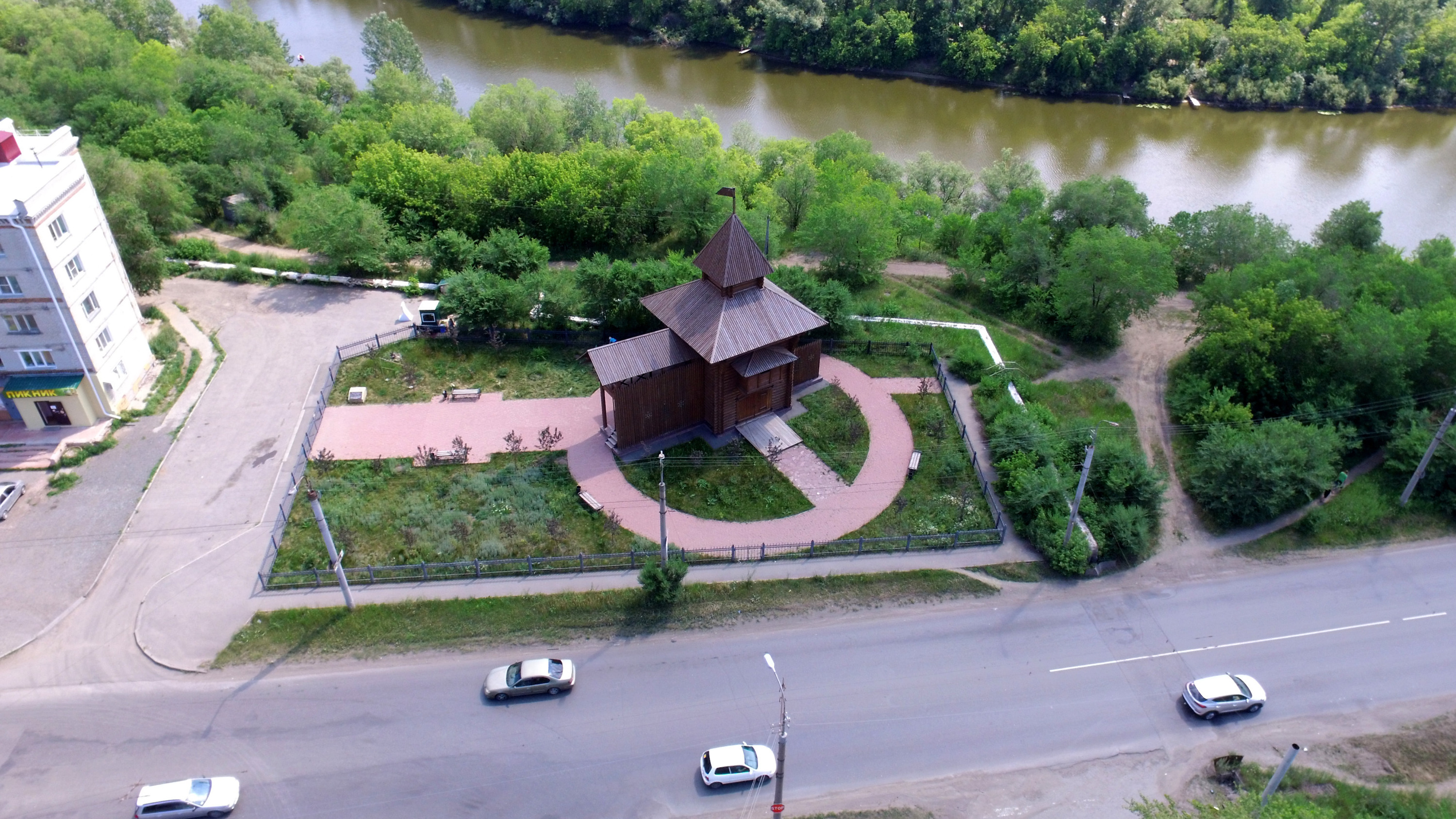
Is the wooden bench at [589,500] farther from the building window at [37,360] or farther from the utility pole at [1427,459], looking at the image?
the utility pole at [1427,459]

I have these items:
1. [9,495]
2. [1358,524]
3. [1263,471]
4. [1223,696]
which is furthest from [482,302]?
[1358,524]

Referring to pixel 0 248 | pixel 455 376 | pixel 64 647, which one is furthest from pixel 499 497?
pixel 0 248

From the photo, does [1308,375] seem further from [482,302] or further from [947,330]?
[482,302]

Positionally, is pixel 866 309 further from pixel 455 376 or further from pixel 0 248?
pixel 0 248

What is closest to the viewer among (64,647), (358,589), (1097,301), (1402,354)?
(64,647)

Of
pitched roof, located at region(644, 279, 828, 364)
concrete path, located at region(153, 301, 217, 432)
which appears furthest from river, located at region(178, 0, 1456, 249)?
concrete path, located at region(153, 301, 217, 432)

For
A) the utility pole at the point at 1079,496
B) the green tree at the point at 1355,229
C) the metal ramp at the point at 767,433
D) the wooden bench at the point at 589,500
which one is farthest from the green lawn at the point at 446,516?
the green tree at the point at 1355,229

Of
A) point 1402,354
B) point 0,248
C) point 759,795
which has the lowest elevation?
point 759,795
